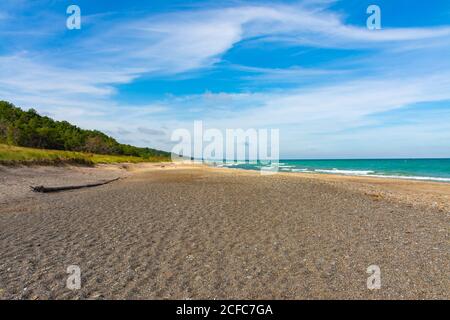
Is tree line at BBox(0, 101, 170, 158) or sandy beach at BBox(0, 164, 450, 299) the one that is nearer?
sandy beach at BBox(0, 164, 450, 299)

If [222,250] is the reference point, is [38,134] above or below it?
above

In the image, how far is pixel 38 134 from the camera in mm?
90125

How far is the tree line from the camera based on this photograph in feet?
274

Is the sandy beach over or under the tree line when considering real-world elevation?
under

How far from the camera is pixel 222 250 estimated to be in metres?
10.4

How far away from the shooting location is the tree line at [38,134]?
83438 mm

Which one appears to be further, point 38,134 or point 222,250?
point 38,134

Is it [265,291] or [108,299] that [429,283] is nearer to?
[265,291]

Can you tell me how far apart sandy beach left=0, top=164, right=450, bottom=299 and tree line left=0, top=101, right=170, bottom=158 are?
72.1 metres

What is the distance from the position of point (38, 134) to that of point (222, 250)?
311 feet

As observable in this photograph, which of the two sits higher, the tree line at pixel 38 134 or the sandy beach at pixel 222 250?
the tree line at pixel 38 134

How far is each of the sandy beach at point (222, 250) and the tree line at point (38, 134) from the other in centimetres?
7207

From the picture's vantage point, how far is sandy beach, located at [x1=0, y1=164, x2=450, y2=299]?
7.54 meters

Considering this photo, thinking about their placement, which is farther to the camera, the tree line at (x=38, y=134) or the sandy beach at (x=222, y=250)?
the tree line at (x=38, y=134)
